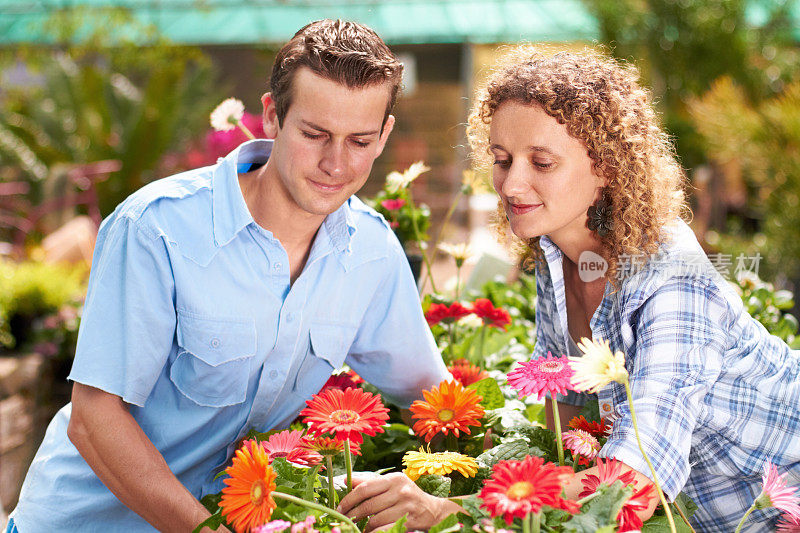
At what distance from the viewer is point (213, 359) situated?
1.57 metres

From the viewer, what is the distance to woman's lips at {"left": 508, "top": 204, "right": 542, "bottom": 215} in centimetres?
149

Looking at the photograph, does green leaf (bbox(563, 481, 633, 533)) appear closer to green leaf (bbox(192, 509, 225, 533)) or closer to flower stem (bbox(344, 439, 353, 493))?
flower stem (bbox(344, 439, 353, 493))

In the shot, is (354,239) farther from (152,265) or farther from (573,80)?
(573,80)

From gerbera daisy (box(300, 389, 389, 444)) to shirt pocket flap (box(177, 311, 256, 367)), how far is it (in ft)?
1.25

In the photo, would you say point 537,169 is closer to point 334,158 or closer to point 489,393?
point 334,158

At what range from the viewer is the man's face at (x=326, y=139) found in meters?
1.50

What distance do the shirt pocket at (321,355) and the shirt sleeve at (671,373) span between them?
2.14 ft

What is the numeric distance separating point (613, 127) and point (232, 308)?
33.6 inches

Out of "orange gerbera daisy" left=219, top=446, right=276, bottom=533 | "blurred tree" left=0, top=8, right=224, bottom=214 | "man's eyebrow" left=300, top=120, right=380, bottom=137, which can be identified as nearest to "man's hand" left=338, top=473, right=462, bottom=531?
"orange gerbera daisy" left=219, top=446, right=276, bottom=533

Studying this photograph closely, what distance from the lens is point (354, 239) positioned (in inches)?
69.7

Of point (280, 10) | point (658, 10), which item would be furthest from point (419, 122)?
point (658, 10)

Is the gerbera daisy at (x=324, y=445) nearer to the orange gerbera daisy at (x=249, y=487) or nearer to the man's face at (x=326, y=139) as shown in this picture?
the orange gerbera daisy at (x=249, y=487)

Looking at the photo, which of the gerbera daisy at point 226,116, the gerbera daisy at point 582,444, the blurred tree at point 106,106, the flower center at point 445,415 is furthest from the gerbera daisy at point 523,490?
the blurred tree at point 106,106

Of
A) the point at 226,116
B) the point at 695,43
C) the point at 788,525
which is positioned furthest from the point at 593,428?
the point at 695,43
